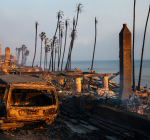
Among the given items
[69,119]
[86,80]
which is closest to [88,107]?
[69,119]

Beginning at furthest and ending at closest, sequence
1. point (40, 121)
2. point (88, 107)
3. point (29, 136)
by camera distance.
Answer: point (88, 107) < point (40, 121) < point (29, 136)

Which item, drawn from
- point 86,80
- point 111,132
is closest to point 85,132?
point 111,132

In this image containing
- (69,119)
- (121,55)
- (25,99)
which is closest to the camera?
(25,99)

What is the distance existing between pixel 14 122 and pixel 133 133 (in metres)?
4.47

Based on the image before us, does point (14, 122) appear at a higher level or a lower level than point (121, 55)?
lower

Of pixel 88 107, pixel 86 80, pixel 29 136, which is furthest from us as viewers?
pixel 86 80

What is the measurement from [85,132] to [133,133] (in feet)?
6.09

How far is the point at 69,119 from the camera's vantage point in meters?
9.49

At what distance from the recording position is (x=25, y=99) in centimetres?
875

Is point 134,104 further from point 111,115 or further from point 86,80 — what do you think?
point 86,80

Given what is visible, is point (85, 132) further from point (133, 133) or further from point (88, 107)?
point (88, 107)

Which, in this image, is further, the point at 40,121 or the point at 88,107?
the point at 88,107

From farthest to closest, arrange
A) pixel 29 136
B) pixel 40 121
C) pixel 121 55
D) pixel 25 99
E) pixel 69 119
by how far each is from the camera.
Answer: pixel 121 55 → pixel 69 119 → pixel 25 99 → pixel 40 121 → pixel 29 136

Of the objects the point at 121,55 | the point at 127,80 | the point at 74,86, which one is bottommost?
the point at 74,86
